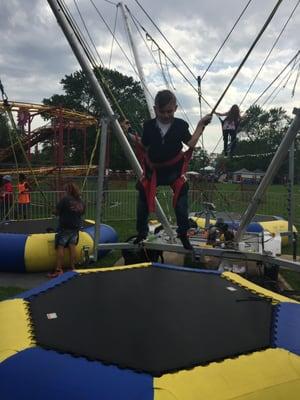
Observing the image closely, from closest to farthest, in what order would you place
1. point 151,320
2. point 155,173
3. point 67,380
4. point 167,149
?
Result: 1. point 67,380
2. point 151,320
3. point 167,149
4. point 155,173

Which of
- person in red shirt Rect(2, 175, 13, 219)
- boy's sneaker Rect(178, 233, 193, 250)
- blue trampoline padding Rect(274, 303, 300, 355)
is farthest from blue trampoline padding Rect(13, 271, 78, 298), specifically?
person in red shirt Rect(2, 175, 13, 219)

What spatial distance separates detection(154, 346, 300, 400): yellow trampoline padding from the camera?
6.62ft

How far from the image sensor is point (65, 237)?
5.71 meters

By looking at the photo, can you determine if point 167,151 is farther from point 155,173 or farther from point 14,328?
point 14,328

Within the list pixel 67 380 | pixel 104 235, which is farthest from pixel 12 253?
pixel 67 380

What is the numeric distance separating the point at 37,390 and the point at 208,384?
785 millimetres

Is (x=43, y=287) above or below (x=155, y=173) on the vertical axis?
below

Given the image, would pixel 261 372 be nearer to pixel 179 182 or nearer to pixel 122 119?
pixel 179 182

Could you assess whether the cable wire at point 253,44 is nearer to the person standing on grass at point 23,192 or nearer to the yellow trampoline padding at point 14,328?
the yellow trampoline padding at point 14,328

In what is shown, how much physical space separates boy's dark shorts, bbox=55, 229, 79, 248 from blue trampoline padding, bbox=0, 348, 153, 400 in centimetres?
347

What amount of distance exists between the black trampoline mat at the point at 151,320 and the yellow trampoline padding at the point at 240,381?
81 millimetres

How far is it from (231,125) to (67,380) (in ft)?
10.6

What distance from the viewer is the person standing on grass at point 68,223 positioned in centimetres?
561

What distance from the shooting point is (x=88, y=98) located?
51031mm
